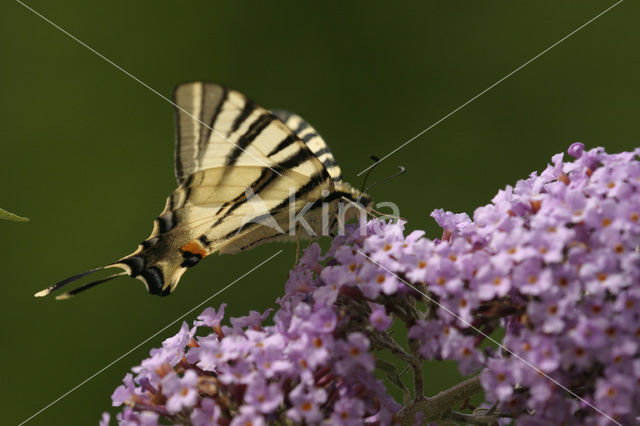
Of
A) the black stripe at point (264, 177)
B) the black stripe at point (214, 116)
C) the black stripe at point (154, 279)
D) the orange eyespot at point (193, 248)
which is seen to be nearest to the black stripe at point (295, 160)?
the black stripe at point (264, 177)

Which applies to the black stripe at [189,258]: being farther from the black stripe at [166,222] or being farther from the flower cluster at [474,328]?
the flower cluster at [474,328]

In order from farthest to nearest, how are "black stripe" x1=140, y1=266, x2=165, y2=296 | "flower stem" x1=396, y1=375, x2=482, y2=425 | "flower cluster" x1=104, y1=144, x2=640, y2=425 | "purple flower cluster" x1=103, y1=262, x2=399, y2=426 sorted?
"black stripe" x1=140, y1=266, x2=165, y2=296 → "flower stem" x1=396, y1=375, x2=482, y2=425 → "purple flower cluster" x1=103, y1=262, x2=399, y2=426 → "flower cluster" x1=104, y1=144, x2=640, y2=425

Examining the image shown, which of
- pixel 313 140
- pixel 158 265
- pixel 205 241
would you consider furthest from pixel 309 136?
pixel 158 265

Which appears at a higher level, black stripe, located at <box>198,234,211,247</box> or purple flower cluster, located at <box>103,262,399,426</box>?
black stripe, located at <box>198,234,211,247</box>

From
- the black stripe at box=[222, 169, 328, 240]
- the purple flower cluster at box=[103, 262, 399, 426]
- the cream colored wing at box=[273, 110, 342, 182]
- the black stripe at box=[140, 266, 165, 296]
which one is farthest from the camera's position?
the cream colored wing at box=[273, 110, 342, 182]

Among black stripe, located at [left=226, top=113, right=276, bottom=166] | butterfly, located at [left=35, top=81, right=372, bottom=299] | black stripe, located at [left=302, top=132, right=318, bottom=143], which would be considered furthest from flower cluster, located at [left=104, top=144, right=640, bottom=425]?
black stripe, located at [left=302, top=132, right=318, bottom=143]

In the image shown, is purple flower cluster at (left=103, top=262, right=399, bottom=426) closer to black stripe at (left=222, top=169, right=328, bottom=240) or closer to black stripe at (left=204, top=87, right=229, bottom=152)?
black stripe at (left=222, top=169, right=328, bottom=240)

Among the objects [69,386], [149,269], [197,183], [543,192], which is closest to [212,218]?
[197,183]
